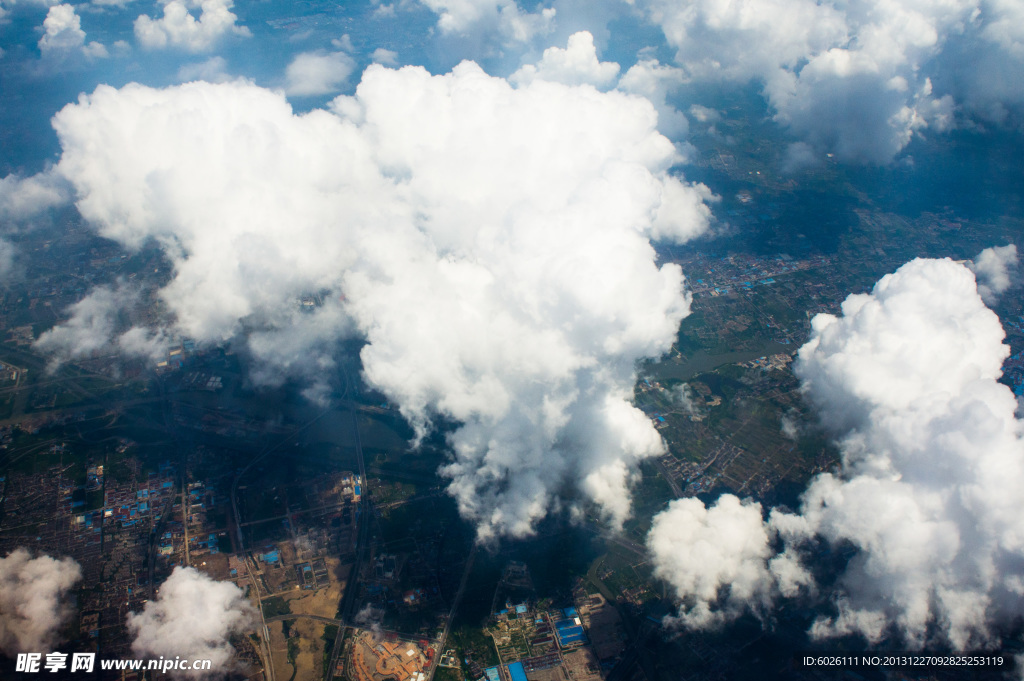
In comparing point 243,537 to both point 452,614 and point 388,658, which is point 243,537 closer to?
point 388,658

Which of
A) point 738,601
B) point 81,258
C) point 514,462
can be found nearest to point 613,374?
point 514,462

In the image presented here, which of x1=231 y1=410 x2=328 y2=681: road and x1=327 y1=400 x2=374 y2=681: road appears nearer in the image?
x1=231 y1=410 x2=328 y2=681: road

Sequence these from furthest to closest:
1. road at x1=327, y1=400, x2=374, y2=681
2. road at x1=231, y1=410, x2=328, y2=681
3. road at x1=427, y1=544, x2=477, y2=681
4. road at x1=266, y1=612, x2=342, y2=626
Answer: road at x1=266, y1=612, x2=342, y2=626 → road at x1=327, y1=400, x2=374, y2=681 → road at x1=231, y1=410, x2=328, y2=681 → road at x1=427, y1=544, x2=477, y2=681

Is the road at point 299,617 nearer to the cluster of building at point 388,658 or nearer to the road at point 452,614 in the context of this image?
the cluster of building at point 388,658

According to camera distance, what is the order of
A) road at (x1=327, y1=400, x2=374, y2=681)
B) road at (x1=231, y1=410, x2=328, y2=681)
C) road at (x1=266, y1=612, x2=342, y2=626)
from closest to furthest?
road at (x1=231, y1=410, x2=328, y2=681)
road at (x1=327, y1=400, x2=374, y2=681)
road at (x1=266, y1=612, x2=342, y2=626)

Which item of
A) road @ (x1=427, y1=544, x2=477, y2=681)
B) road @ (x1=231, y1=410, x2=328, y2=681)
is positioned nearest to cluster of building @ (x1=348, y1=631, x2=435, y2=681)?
road @ (x1=427, y1=544, x2=477, y2=681)

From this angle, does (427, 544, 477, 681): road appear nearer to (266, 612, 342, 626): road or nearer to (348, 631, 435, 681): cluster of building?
(348, 631, 435, 681): cluster of building

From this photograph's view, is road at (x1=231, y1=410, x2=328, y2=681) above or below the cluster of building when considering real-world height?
above

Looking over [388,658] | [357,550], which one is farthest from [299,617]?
[388,658]

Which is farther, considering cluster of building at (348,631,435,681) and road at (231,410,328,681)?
road at (231,410,328,681)

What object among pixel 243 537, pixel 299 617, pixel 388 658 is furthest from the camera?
pixel 243 537

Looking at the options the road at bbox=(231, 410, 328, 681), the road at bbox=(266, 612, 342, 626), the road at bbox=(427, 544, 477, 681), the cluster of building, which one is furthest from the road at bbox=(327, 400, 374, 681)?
the road at bbox=(427, 544, 477, 681)

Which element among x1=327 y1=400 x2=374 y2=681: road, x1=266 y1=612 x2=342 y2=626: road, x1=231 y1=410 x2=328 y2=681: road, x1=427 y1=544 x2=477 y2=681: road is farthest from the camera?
x1=266 y1=612 x2=342 y2=626: road

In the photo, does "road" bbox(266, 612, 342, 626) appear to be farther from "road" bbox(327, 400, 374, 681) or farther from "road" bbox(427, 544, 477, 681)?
"road" bbox(427, 544, 477, 681)
